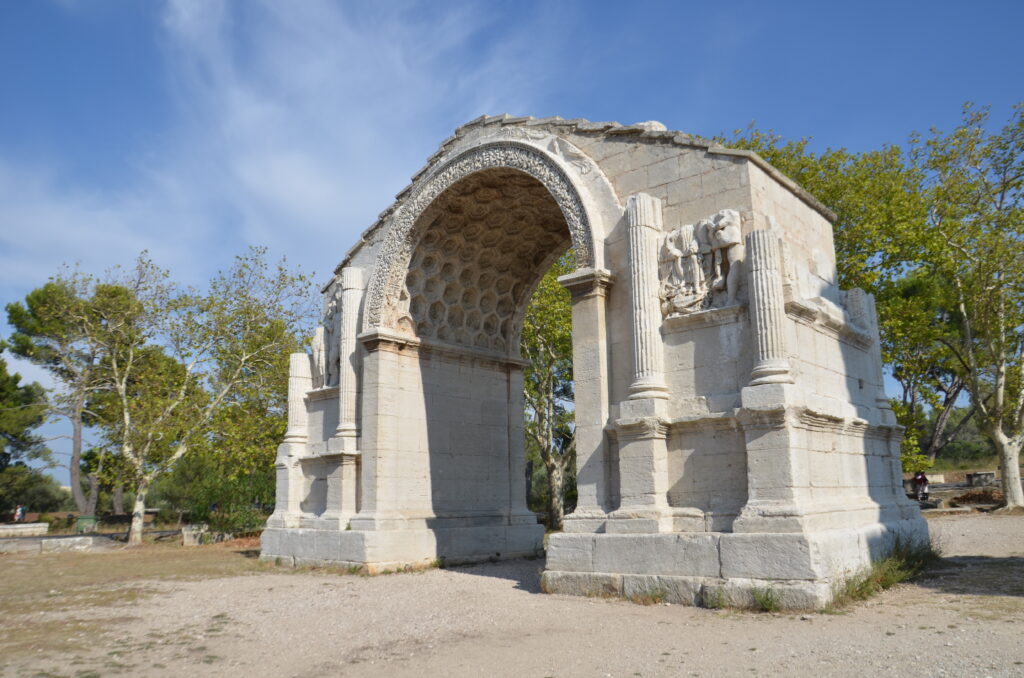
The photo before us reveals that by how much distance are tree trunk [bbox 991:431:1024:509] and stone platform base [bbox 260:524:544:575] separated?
12.6m

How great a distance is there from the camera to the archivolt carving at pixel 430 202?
10.4 metres

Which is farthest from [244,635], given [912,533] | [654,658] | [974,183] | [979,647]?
[974,183]

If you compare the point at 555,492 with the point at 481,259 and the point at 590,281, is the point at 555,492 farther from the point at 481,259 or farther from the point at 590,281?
the point at 590,281

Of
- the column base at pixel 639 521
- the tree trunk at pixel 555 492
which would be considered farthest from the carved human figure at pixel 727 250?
the tree trunk at pixel 555 492

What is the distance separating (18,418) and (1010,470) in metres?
34.6

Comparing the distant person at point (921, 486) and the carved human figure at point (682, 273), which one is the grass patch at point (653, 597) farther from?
the distant person at point (921, 486)

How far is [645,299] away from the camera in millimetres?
8828

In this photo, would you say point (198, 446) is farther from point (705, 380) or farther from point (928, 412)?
point (928, 412)

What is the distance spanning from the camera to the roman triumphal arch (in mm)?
7770

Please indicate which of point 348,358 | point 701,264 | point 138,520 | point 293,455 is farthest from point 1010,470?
point 138,520

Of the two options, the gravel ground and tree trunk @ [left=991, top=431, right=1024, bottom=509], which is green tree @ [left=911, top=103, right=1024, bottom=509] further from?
the gravel ground

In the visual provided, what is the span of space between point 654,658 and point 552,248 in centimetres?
957

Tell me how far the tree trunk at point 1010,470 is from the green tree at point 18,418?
3178cm

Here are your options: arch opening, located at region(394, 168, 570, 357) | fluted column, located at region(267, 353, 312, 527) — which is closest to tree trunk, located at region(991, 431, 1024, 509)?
arch opening, located at region(394, 168, 570, 357)
